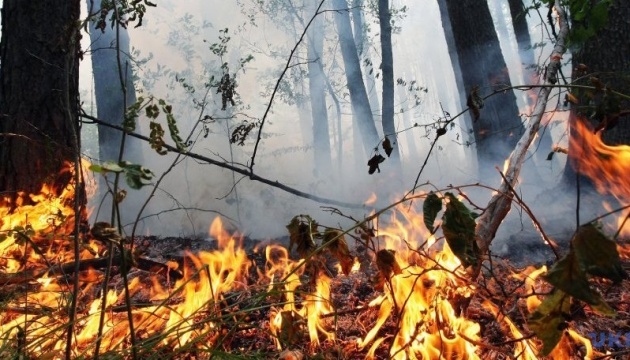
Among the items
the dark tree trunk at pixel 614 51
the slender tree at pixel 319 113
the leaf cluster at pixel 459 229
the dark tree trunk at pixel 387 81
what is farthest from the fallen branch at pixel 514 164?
the slender tree at pixel 319 113

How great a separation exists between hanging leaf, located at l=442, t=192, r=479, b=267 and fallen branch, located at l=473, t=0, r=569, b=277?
1.74 ft

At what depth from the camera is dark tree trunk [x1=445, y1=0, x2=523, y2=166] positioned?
18.7 ft

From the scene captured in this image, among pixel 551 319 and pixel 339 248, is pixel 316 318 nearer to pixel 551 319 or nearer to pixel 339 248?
pixel 339 248

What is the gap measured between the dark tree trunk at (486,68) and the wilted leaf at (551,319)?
16.5ft

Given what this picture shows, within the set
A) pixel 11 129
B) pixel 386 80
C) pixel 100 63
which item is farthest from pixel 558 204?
pixel 100 63

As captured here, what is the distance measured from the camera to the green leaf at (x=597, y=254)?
0.87 m

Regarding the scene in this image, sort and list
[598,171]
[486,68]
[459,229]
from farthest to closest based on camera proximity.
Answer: [486,68] < [598,171] < [459,229]

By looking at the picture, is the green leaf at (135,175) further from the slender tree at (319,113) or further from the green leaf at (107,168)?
the slender tree at (319,113)

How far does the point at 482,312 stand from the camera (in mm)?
2145

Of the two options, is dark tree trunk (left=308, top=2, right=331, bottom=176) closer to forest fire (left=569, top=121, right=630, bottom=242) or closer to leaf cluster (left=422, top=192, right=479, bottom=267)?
forest fire (left=569, top=121, right=630, bottom=242)

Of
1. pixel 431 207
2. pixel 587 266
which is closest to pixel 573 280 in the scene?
pixel 587 266

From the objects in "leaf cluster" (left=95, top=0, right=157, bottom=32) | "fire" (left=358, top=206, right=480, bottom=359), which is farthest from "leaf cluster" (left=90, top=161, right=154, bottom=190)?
"fire" (left=358, top=206, right=480, bottom=359)

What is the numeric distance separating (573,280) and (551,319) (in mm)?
260

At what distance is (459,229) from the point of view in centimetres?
126
